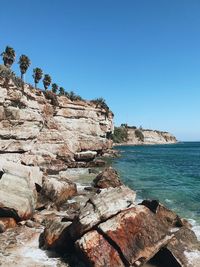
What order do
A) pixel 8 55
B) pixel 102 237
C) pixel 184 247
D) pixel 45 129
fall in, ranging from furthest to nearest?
pixel 8 55, pixel 45 129, pixel 184 247, pixel 102 237

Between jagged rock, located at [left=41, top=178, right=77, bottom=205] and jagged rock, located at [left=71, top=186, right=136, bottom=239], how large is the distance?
365 inches

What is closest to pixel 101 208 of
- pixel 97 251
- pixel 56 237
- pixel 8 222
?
pixel 97 251

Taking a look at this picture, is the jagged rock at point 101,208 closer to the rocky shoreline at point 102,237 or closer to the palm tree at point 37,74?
the rocky shoreline at point 102,237

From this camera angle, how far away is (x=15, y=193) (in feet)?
75.7

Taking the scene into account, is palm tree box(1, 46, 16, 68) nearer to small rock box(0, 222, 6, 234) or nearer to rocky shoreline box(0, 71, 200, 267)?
rocky shoreline box(0, 71, 200, 267)

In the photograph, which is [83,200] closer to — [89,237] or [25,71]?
[89,237]

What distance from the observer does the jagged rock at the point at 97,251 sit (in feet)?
51.6

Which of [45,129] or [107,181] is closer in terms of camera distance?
[107,181]

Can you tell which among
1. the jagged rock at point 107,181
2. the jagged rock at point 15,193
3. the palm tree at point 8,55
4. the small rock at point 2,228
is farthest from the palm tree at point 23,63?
the small rock at point 2,228

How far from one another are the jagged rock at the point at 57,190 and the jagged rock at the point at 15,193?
7.55ft

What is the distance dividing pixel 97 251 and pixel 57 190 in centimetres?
1307

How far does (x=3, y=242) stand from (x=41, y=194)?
9.73 meters

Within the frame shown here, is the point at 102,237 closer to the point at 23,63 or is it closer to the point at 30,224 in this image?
the point at 30,224

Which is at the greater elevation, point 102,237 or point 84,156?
point 84,156
